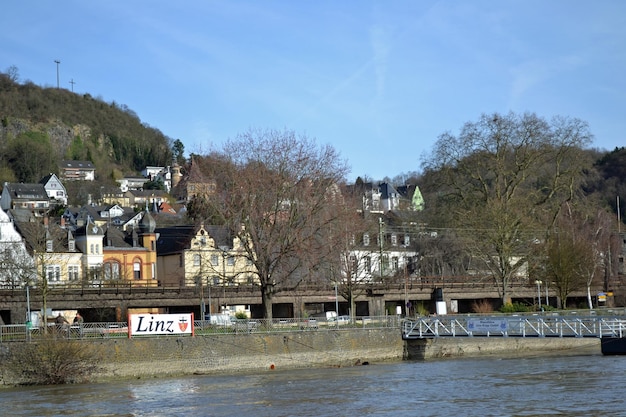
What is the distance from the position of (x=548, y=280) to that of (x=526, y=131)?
14.4 meters

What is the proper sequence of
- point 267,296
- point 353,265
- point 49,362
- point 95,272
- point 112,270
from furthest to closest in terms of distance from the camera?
point 112,270 < point 95,272 < point 353,265 < point 267,296 < point 49,362

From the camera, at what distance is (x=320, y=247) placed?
61219 mm

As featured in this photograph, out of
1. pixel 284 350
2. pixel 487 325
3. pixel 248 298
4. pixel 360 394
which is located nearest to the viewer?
pixel 360 394

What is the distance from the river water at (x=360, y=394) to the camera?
36.2 meters

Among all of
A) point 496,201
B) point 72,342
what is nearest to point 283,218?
point 72,342

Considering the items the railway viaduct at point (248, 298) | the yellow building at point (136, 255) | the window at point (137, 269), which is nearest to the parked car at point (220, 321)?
the railway viaduct at point (248, 298)

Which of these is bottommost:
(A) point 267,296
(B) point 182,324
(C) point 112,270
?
(B) point 182,324

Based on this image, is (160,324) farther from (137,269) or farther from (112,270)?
(137,269)

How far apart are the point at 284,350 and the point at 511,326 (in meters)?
14.5

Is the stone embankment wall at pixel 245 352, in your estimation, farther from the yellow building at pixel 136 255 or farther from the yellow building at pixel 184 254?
the yellow building at pixel 136 255

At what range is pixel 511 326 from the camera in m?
60.3

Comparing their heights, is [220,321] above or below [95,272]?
below

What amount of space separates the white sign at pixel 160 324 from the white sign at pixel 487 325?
17.9 metres

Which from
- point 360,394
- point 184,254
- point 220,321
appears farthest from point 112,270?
point 360,394
